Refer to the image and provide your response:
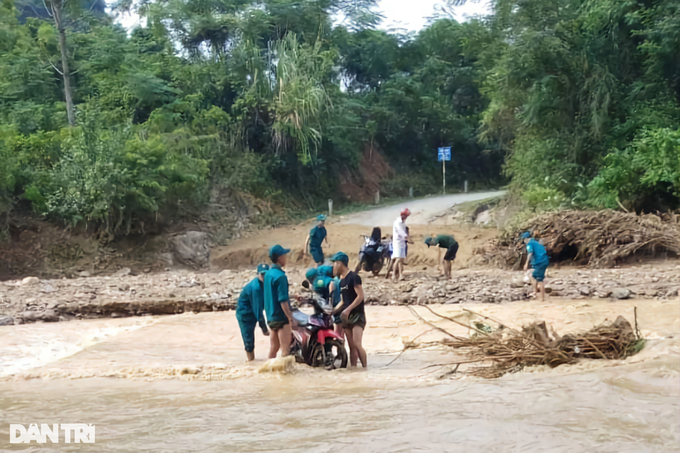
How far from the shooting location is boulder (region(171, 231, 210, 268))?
21641 millimetres

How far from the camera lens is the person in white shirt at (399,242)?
1372 cm

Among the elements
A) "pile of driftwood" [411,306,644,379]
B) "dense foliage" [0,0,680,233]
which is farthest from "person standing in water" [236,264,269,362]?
"dense foliage" [0,0,680,233]

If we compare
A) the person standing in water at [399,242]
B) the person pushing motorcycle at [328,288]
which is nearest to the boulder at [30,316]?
the person pushing motorcycle at [328,288]

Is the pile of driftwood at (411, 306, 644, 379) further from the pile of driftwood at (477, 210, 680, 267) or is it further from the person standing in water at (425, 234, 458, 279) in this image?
the pile of driftwood at (477, 210, 680, 267)

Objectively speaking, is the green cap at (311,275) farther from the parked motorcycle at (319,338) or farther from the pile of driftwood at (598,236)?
the pile of driftwood at (598,236)

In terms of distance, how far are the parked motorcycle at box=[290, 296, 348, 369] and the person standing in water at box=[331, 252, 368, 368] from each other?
0.18 meters

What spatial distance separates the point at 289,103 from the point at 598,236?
1515cm

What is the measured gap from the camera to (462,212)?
27.0 meters

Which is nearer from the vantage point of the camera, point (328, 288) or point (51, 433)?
point (51, 433)

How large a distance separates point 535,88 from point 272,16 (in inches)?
555

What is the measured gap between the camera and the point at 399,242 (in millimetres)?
13781

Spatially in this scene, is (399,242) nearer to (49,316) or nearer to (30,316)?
(49,316)

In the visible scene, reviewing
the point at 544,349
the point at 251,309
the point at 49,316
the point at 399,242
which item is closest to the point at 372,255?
the point at 399,242

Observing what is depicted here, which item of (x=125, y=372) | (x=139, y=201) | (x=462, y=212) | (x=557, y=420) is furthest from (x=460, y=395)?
(x=462, y=212)
